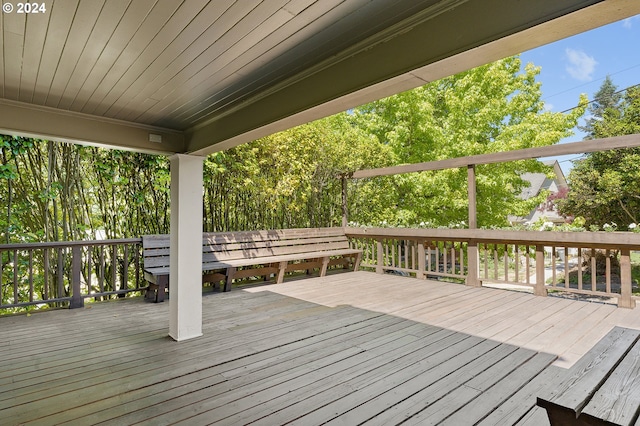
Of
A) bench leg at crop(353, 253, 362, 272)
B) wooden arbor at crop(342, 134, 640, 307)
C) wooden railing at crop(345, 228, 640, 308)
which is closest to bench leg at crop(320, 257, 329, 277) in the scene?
bench leg at crop(353, 253, 362, 272)

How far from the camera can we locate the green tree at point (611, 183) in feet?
32.8

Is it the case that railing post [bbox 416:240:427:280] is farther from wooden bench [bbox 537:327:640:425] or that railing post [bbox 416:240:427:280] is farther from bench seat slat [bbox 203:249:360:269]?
wooden bench [bbox 537:327:640:425]

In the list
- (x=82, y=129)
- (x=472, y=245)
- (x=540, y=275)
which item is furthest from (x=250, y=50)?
(x=540, y=275)

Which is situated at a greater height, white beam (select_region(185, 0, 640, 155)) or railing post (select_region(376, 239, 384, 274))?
white beam (select_region(185, 0, 640, 155))

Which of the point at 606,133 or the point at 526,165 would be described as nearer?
the point at 526,165

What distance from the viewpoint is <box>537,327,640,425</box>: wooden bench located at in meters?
1.08

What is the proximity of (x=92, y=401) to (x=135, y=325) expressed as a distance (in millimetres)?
1487

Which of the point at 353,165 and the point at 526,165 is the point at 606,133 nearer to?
the point at 526,165

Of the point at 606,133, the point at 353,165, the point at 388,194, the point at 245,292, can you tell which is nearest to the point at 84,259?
the point at 245,292

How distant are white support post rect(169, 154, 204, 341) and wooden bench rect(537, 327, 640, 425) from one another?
8.79ft

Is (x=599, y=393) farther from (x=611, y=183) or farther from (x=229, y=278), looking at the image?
(x=611, y=183)

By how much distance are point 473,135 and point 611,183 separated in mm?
4929

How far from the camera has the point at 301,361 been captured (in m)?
2.51

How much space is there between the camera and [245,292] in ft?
15.8
